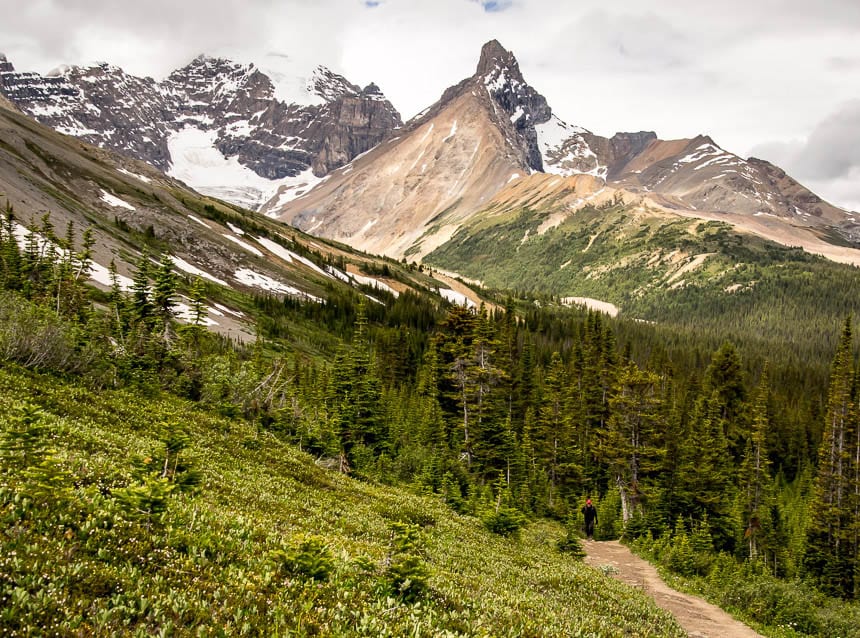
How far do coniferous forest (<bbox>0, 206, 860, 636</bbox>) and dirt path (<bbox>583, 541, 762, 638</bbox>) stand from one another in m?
1.18

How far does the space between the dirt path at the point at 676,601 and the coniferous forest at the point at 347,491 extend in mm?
1184

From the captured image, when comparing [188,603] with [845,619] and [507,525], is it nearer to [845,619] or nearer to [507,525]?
[507,525]

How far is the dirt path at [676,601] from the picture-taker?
17.2m

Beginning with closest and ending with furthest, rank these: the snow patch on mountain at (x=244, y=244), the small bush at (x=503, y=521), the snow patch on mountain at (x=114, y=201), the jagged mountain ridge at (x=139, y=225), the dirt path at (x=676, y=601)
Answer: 1. the dirt path at (x=676, y=601)
2. the small bush at (x=503, y=521)
3. the jagged mountain ridge at (x=139, y=225)
4. the snow patch on mountain at (x=114, y=201)
5. the snow patch on mountain at (x=244, y=244)

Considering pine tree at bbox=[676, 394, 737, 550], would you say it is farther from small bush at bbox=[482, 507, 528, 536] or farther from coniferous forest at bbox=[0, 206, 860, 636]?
small bush at bbox=[482, 507, 528, 536]

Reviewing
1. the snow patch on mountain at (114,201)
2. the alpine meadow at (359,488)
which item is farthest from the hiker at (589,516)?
the snow patch on mountain at (114,201)

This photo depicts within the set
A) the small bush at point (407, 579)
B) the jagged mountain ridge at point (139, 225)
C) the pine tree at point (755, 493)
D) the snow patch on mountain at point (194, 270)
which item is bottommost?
the pine tree at point (755, 493)

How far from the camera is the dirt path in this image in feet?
56.5

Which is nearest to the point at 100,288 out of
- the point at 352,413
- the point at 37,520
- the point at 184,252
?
the point at 184,252

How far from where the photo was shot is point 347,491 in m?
21.6

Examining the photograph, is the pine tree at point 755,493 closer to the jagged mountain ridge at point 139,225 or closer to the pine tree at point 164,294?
the pine tree at point 164,294

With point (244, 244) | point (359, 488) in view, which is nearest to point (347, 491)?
point (359, 488)

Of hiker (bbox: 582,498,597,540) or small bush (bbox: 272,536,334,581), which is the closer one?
small bush (bbox: 272,536,334,581)

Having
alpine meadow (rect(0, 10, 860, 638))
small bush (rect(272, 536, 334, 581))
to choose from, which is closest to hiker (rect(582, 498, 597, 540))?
alpine meadow (rect(0, 10, 860, 638))
